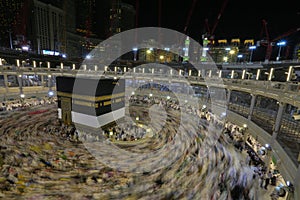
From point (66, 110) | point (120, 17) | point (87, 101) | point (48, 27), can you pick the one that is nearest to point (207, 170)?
point (87, 101)

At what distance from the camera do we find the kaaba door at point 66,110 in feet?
43.9

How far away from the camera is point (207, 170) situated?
26.8 feet

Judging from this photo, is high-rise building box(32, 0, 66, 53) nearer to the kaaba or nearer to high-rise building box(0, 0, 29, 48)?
high-rise building box(0, 0, 29, 48)

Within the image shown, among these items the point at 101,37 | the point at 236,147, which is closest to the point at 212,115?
the point at 236,147

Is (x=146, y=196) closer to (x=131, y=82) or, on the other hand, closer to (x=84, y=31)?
(x=131, y=82)

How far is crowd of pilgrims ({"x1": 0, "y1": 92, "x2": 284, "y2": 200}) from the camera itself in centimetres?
671

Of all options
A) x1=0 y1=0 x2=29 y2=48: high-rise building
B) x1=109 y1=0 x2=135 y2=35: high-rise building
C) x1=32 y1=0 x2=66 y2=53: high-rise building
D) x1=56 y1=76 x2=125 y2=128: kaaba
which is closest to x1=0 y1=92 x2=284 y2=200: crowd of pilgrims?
Result: x1=56 y1=76 x2=125 y2=128: kaaba

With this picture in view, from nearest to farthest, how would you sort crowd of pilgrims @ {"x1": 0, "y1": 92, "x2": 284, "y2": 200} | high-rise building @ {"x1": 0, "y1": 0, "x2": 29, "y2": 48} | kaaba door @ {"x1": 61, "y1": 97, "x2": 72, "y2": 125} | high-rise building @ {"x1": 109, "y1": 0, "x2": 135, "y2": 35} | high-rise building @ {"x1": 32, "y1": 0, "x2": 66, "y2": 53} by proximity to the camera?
1. crowd of pilgrims @ {"x1": 0, "y1": 92, "x2": 284, "y2": 200}
2. kaaba door @ {"x1": 61, "y1": 97, "x2": 72, "y2": 125}
3. high-rise building @ {"x1": 0, "y1": 0, "x2": 29, "y2": 48}
4. high-rise building @ {"x1": 32, "y1": 0, "x2": 66, "y2": 53}
5. high-rise building @ {"x1": 109, "y1": 0, "x2": 135, "y2": 35}

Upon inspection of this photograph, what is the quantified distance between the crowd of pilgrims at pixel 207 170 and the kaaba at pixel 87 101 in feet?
3.57

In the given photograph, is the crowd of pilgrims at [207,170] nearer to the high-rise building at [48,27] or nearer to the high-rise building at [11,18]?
the high-rise building at [48,27]

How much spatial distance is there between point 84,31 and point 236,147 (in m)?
94.1

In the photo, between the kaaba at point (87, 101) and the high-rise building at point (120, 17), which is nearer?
the kaaba at point (87, 101)

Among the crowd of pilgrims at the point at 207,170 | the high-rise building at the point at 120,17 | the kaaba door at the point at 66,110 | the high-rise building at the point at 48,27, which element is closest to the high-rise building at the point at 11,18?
the high-rise building at the point at 48,27

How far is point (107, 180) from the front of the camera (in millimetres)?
7121
